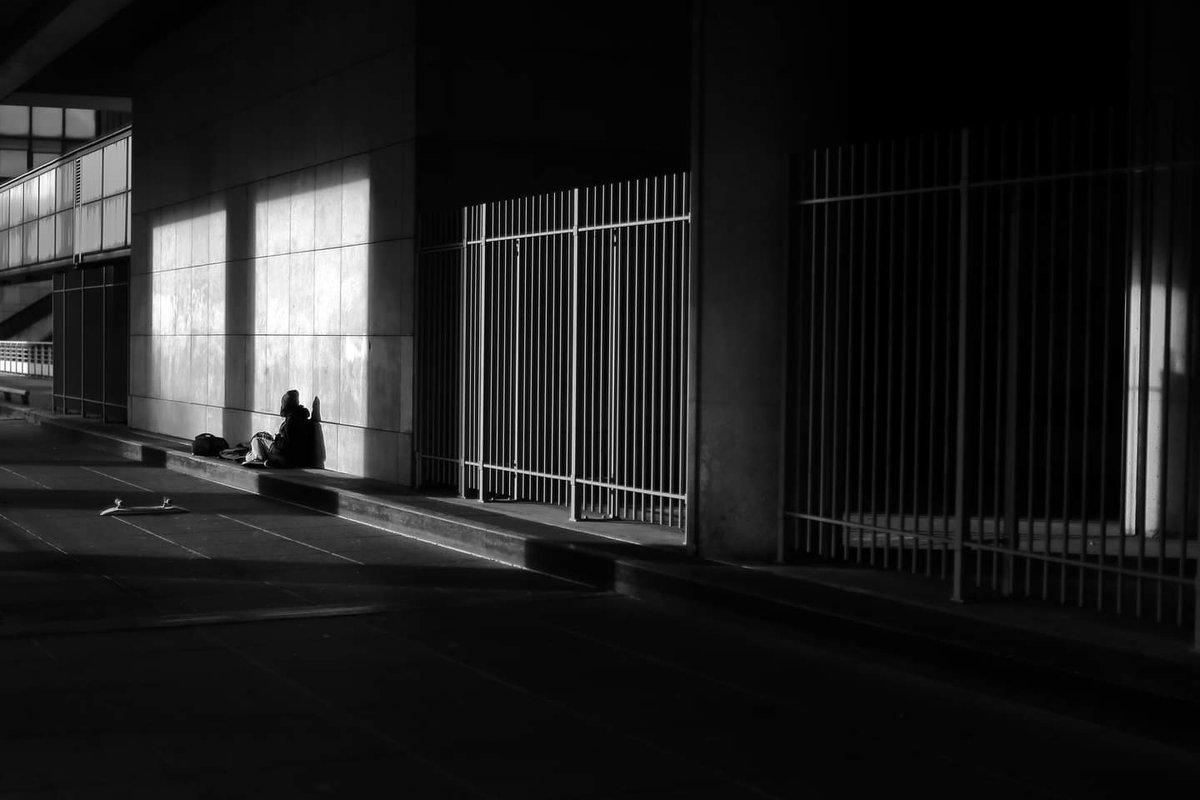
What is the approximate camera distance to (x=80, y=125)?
63.3 metres

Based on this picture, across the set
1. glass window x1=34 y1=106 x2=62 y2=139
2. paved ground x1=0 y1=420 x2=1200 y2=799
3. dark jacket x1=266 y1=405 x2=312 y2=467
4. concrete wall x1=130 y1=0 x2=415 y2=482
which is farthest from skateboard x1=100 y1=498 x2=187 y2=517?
glass window x1=34 y1=106 x2=62 y2=139

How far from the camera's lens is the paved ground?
5344 mm

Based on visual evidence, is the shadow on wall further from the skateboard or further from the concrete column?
the concrete column

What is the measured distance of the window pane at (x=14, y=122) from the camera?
61.6m

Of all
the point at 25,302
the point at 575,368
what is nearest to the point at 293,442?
the point at 575,368

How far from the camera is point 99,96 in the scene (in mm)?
25094

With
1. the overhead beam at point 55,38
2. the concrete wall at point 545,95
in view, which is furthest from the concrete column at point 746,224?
the overhead beam at point 55,38

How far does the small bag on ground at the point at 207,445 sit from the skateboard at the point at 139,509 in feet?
14.0

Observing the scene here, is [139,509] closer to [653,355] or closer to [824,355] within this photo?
[653,355]

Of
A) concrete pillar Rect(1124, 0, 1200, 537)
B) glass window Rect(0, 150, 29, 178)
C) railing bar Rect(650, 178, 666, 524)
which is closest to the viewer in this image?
railing bar Rect(650, 178, 666, 524)

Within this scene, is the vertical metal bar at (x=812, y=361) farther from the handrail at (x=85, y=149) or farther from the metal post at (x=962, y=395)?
the handrail at (x=85, y=149)

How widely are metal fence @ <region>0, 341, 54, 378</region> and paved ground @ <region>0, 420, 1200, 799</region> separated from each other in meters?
44.2

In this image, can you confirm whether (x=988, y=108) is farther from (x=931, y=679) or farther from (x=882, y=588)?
(x=931, y=679)

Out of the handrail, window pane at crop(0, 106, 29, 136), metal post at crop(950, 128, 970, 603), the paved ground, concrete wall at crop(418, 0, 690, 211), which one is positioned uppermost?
window pane at crop(0, 106, 29, 136)
